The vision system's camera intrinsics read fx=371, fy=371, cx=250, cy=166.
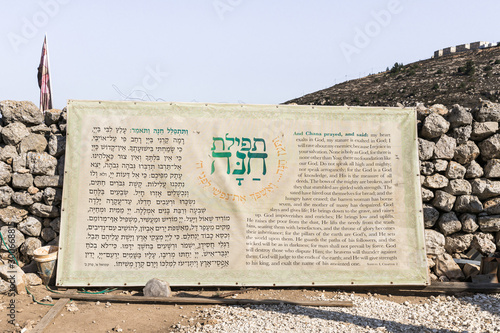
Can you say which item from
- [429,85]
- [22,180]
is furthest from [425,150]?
[429,85]

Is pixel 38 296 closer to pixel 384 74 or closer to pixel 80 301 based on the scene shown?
pixel 80 301

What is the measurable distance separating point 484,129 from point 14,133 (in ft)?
21.2

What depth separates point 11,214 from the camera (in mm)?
4906

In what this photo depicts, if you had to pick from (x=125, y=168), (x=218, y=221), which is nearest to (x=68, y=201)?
(x=125, y=168)

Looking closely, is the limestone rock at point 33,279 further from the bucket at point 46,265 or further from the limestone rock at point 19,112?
the limestone rock at point 19,112

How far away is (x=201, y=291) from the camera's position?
457 centimetres

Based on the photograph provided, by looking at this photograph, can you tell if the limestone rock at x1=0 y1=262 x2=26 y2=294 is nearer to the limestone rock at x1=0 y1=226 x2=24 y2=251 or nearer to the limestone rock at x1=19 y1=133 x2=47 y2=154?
the limestone rock at x1=0 y1=226 x2=24 y2=251

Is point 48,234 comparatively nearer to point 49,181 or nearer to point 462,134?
point 49,181

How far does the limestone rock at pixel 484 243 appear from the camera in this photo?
5.09 metres

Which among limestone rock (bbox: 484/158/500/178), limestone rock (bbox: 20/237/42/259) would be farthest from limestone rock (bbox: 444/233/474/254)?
limestone rock (bbox: 20/237/42/259)

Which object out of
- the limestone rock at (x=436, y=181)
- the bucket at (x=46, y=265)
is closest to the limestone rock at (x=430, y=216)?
the limestone rock at (x=436, y=181)

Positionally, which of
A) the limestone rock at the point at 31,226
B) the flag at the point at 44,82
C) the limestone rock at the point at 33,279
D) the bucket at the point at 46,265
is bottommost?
the limestone rock at the point at 33,279

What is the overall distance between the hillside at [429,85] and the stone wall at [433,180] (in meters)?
19.0

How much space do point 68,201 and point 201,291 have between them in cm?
197
